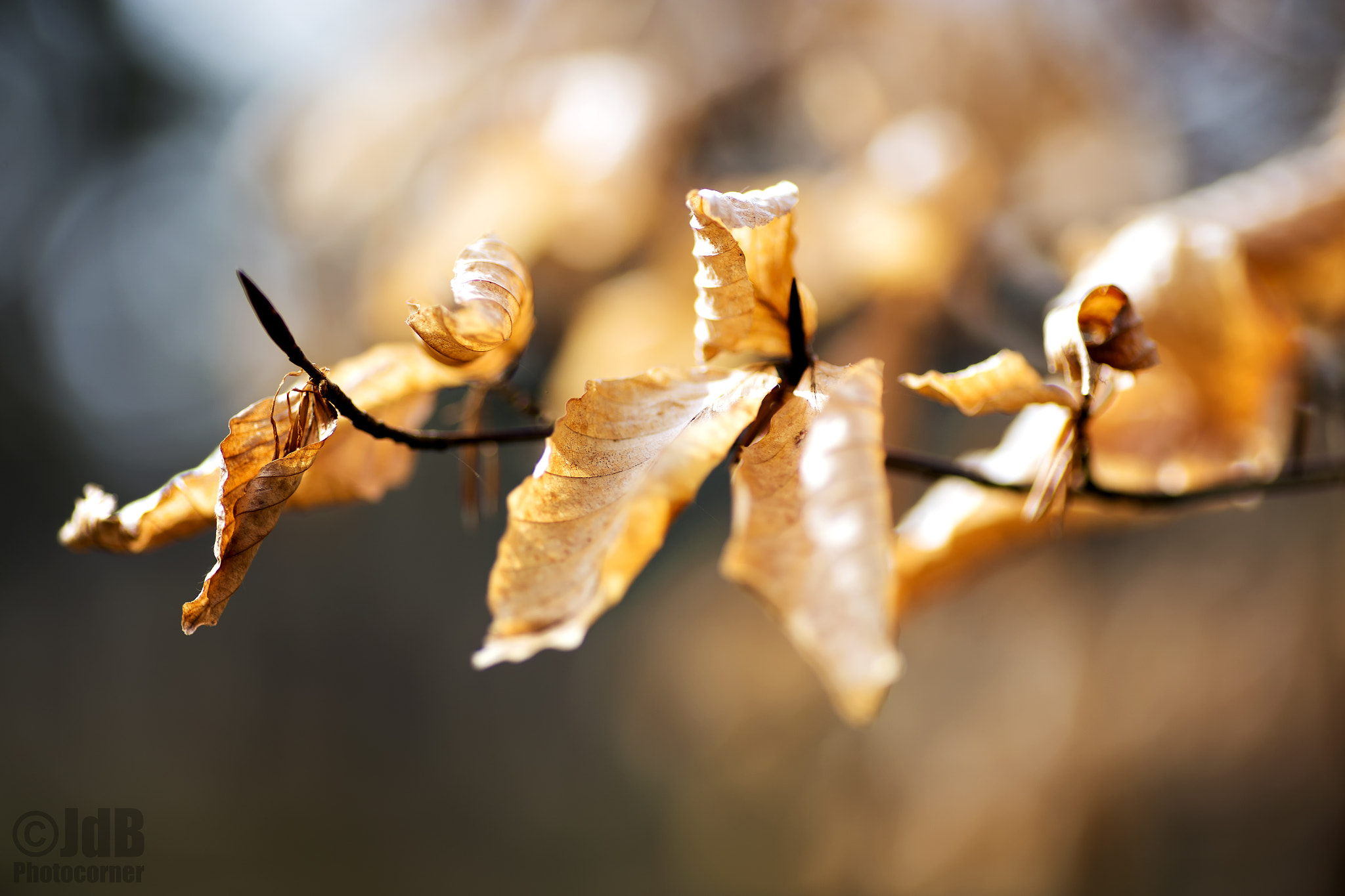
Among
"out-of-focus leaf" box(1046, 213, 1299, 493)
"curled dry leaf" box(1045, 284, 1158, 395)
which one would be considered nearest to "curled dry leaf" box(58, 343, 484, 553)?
"curled dry leaf" box(1045, 284, 1158, 395)

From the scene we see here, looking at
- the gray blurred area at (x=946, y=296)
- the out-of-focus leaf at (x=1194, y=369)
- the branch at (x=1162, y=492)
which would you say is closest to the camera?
the branch at (x=1162, y=492)

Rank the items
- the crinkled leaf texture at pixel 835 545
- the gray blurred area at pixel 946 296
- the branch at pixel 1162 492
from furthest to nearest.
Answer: the gray blurred area at pixel 946 296, the branch at pixel 1162 492, the crinkled leaf texture at pixel 835 545

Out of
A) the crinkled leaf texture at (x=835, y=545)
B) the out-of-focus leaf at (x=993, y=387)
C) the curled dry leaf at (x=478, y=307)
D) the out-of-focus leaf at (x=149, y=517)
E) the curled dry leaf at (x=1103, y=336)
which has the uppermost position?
the curled dry leaf at (x=478, y=307)

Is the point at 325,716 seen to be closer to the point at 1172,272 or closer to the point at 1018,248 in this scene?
the point at 1018,248

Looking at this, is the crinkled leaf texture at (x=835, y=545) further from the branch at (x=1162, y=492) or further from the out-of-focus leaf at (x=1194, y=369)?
the out-of-focus leaf at (x=1194, y=369)

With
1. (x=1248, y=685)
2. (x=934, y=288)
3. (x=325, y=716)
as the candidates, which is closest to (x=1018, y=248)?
(x=934, y=288)

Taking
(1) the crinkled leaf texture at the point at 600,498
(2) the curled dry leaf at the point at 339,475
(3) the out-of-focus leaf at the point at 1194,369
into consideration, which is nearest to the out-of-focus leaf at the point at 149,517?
(2) the curled dry leaf at the point at 339,475

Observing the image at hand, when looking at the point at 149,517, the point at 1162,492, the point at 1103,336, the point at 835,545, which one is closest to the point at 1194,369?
the point at 1162,492

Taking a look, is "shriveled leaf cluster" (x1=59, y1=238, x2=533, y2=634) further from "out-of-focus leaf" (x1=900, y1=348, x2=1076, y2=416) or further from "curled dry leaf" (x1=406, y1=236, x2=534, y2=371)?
"out-of-focus leaf" (x1=900, y1=348, x2=1076, y2=416)
